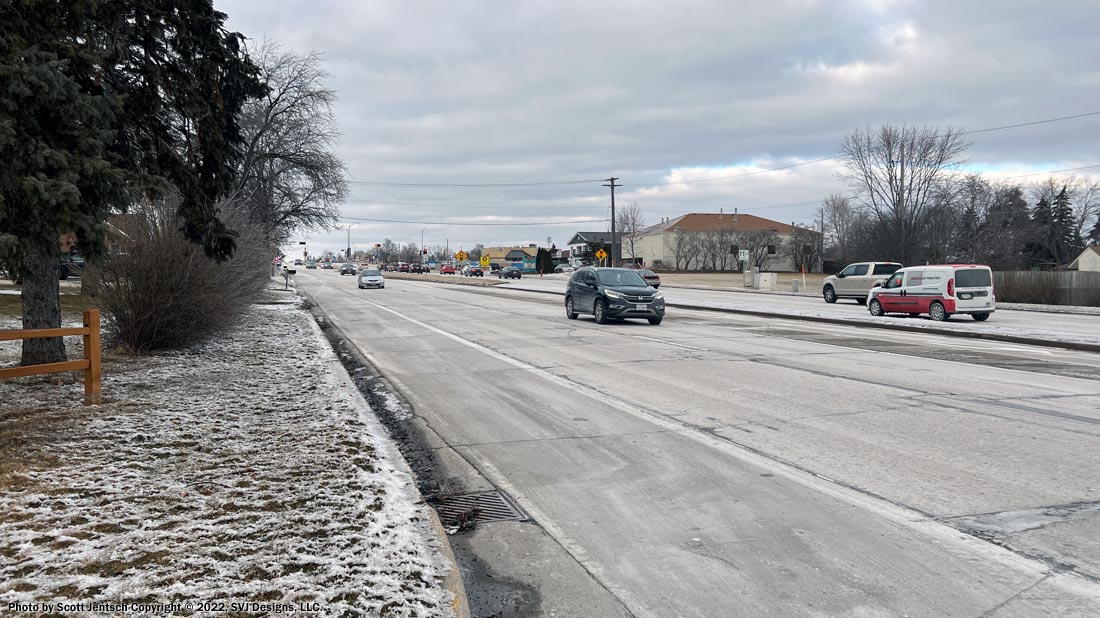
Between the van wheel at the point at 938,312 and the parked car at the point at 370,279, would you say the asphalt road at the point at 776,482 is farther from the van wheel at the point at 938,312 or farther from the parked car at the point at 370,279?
the parked car at the point at 370,279

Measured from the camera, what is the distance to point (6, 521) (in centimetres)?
455

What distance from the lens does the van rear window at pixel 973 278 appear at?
73.2 ft

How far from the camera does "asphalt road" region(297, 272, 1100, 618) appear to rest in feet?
13.1

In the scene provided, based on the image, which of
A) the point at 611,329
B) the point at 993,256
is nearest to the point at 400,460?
the point at 611,329

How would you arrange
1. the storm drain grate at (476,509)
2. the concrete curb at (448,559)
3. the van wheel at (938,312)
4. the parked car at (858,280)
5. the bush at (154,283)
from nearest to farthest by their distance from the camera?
1. the concrete curb at (448,559)
2. the storm drain grate at (476,509)
3. the bush at (154,283)
4. the van wheel at (938,312)
5. the parked car at (858,280)

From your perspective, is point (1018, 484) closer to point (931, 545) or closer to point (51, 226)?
point (931, 545)

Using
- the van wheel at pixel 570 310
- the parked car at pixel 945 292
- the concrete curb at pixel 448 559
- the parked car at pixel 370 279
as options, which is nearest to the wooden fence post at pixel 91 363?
the concrete curb at pixel 448 559

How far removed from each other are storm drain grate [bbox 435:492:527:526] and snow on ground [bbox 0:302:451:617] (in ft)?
0.82

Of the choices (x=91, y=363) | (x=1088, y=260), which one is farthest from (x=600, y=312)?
(x=1088, y=260)

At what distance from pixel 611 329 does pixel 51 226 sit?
46.7ft

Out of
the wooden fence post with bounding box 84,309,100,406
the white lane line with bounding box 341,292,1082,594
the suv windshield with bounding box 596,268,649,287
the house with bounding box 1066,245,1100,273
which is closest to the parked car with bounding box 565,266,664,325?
the suv windshield with bounding box 596,268,649,287

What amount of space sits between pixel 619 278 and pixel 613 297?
128cm

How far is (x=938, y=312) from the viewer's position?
2277cm

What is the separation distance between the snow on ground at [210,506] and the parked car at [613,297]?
12316 millimetres
